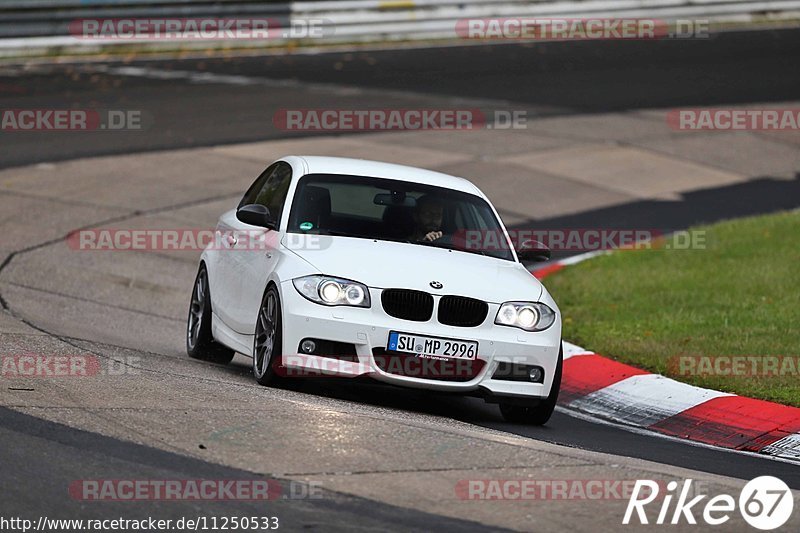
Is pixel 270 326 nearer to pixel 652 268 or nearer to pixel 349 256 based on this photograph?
pixel 349 256

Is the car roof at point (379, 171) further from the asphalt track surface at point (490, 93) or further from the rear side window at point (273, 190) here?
the asphalt track surface at point (490, 93)

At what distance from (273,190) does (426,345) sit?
232cm

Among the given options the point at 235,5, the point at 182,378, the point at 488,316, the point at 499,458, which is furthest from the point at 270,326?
the point at 235,5

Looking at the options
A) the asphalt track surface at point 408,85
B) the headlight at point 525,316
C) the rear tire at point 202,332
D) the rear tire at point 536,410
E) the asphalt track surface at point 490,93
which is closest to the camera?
the headlight at point 525,316

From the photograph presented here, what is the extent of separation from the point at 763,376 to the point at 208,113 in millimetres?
13772

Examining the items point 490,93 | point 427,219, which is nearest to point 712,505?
point 427,219

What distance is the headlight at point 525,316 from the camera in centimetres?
903

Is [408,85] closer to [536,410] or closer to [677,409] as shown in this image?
[677,409]

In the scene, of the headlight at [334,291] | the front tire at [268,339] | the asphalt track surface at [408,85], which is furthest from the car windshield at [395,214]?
the asphalt track surface at [408,85]

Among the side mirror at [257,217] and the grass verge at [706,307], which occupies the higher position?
the side mirror at [257,217]

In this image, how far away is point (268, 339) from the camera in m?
9.19

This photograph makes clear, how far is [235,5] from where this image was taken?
29406 mm

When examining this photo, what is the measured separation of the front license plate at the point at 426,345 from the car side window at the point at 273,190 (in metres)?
1.66

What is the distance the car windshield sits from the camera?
977cm
